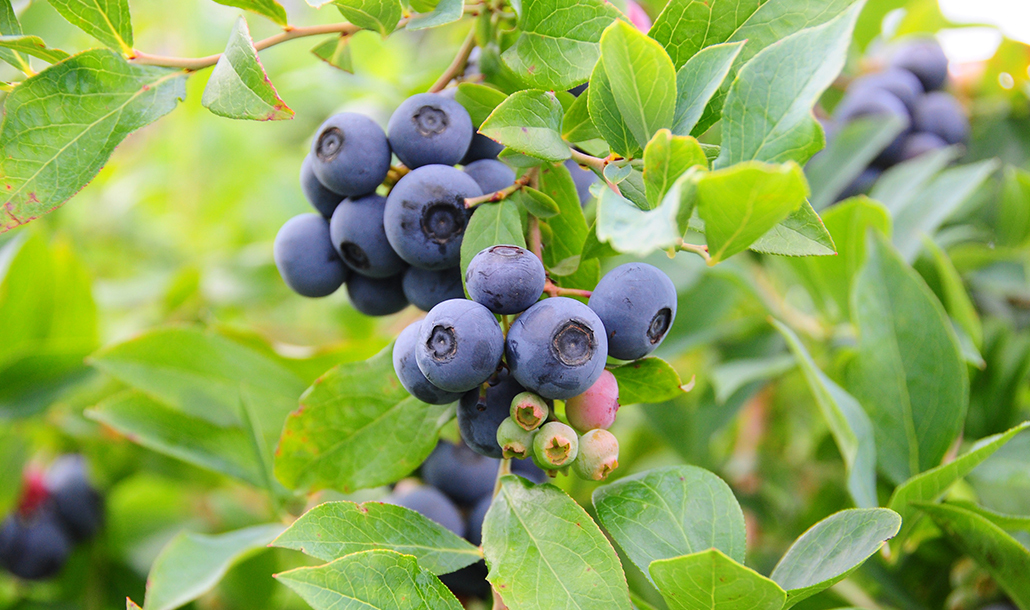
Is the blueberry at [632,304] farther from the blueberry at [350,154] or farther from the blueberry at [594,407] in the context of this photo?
the blueberry at [350,154]

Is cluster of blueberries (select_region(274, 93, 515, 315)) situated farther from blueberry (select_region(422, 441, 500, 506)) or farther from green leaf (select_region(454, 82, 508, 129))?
blueberry (select_region(422, 441, 500, 506))

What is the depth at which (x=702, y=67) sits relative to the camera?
24.4 inches

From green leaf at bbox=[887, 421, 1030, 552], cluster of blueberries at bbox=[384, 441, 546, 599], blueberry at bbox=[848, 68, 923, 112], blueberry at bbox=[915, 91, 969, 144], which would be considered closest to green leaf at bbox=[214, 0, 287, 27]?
cluster of blueberries at bbox=[384, 441, 546, 599]

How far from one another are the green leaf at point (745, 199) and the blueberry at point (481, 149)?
1.00 ft

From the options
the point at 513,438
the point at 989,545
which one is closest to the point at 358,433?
the point at 513,438

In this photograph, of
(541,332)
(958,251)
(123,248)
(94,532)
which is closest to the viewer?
(541,332)

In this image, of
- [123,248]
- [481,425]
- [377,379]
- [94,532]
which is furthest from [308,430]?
[123,248]

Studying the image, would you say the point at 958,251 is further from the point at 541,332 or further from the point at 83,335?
the point at 83,335

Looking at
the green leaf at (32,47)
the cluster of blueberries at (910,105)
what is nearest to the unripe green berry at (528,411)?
the green leaf at (32,47)

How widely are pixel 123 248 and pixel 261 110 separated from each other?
193 centimetres

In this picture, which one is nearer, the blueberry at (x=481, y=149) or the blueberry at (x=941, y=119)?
the blueberry at (x=481, y=149)

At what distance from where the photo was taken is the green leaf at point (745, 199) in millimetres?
479

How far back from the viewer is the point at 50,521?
1.46 metres

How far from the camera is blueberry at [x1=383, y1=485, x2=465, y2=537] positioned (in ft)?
3.14
